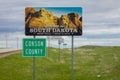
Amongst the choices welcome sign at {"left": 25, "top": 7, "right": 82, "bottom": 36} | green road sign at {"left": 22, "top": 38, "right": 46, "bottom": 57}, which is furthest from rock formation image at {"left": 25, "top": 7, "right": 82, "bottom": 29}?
green road sign at {"left": 22, "top": 38, "right": 46, "bottom": 57}

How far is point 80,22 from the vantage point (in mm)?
27938

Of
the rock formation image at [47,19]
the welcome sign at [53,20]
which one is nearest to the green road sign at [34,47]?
the welcome sign at [53,20]

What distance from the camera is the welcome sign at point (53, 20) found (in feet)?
90.8

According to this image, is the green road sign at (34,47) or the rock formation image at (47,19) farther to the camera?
the rock formation image at (47,19)

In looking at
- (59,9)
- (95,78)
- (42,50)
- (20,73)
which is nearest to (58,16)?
(59,9)

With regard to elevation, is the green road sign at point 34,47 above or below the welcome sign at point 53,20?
below

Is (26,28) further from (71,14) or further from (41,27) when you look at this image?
(71,14)

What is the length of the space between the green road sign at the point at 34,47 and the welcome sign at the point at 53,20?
3.26 m

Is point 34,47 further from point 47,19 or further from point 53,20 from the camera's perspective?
point 53,20

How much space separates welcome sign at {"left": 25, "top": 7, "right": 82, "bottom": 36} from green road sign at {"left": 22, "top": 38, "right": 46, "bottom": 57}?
10.7ft

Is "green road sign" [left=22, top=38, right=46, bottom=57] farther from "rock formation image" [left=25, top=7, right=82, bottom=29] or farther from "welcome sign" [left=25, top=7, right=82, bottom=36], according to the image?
"rock formation image" [left=25, top=7, right=82, bottom=29]

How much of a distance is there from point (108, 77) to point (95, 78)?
1367mm

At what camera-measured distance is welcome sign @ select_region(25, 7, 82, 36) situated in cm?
2767

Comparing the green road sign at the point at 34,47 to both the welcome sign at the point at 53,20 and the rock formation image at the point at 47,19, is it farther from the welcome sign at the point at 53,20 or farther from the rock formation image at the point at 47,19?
the rock formation image at the point at 47,19
